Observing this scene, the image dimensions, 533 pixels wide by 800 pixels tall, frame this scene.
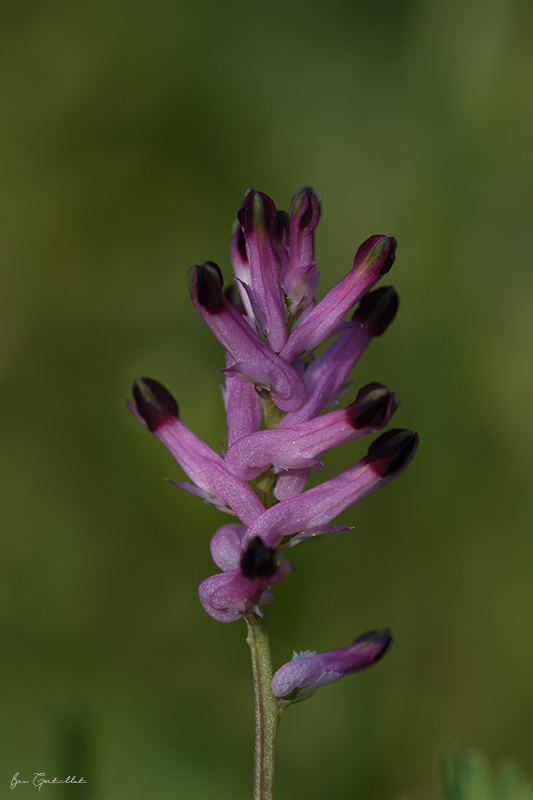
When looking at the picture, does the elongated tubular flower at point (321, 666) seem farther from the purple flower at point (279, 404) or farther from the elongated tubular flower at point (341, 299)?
the elongated tubular flower at point (341, 299)

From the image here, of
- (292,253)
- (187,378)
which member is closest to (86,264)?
(187,378)

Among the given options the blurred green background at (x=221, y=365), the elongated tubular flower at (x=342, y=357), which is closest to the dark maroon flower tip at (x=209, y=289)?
the elongated tubular flower at (x=342, y=357)

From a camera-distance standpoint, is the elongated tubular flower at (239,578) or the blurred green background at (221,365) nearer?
the elongated tubular flower at (239,578)

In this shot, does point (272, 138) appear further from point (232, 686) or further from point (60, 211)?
point (232, 686)

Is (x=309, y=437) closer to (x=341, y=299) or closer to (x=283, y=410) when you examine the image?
(x=283, y=410)

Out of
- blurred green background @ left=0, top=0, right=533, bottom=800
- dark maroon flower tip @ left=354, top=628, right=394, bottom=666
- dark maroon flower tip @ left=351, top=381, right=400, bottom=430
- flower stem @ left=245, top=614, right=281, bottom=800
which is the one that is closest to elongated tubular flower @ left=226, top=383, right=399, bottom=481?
dark maroon flower tip @ left=351, top=381, right=400, bottom=430

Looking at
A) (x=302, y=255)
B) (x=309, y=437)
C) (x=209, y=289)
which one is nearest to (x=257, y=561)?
(x=309, y=437)
